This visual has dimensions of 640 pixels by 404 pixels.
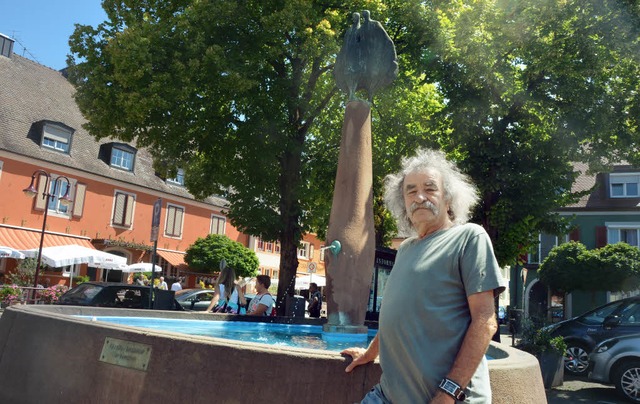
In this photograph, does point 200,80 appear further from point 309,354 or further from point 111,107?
point 309,354

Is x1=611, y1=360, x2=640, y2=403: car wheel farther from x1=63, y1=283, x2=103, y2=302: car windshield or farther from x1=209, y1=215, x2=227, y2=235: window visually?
x1=209, y1=215, x2=227, y2=235: window

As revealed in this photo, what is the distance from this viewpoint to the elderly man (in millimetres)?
2309

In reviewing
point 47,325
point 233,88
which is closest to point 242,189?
point 233,88

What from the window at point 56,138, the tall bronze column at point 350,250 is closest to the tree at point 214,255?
the window at point 56,138

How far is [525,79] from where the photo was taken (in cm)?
1642

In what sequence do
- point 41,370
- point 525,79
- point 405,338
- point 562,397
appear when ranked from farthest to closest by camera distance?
point 525,79
point 562,397
point 41,370
point 405,338

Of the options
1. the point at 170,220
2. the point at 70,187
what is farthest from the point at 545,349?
the point at 170,220

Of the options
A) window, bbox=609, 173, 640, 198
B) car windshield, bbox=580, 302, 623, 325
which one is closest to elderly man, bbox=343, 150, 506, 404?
car windshield, bbox=580, 302, 623, 325

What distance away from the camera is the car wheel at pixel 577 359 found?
12655 millimetres

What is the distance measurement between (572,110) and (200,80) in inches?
397

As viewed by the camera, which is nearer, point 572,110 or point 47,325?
point 47,325

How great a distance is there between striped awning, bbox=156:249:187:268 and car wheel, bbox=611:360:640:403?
99.6 ft

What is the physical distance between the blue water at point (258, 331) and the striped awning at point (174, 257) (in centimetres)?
2878

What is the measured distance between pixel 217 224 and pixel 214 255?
6.04m
